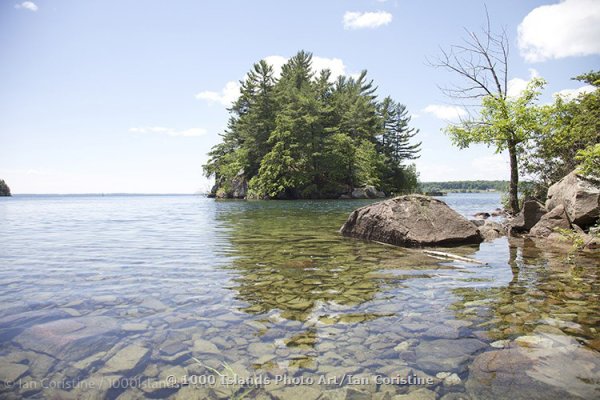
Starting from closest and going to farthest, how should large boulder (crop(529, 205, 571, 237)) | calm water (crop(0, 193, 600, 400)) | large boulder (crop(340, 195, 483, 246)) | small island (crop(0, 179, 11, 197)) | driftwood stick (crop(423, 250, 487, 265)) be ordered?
calm water (crop(0, 193, 600, 400)) < driftwood stick (crop(423, 250, 487, 265)) < large boulder (crop(340, 195, 483, 246)) < large boulder (crop(529, 205, 571, 237)) < small island (crop(0, 179, 11, 197))

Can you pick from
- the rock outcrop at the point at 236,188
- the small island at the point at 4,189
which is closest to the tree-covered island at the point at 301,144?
the rock outcrop at the point at 236,188

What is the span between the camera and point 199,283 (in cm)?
623

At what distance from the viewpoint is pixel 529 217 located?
42.9 ft

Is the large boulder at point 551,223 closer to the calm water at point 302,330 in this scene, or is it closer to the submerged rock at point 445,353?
the calm water at point 302,330

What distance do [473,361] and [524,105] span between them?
16468 mm

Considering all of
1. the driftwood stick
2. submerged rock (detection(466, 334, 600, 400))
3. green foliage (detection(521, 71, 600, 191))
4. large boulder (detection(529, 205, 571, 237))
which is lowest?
the driftwood stick

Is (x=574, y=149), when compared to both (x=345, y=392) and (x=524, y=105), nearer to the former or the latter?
(x=524, y=105)

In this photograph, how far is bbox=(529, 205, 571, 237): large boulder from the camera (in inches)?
451

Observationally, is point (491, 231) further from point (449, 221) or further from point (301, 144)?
point (301, 144)

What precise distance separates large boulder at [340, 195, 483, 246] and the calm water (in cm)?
275

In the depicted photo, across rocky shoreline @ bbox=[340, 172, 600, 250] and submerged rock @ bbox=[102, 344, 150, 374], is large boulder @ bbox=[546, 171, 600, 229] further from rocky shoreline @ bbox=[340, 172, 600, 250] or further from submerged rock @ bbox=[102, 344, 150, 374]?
submerged rock @ bbox=[102, 344, 150, 374]

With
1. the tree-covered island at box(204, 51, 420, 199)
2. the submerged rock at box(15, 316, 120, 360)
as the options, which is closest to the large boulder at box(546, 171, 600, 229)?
the submerged rock at box(15, 316, 120, 360)

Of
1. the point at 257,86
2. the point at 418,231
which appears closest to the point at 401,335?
the point at 418,231

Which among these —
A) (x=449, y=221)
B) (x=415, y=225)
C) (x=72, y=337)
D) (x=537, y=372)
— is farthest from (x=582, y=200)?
(x=72, y=337)
